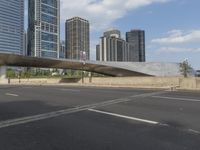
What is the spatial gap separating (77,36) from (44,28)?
1873 cm

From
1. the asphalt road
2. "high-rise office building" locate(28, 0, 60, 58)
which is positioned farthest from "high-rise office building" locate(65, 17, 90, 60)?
the asphalt road

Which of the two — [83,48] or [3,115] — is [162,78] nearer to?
[3,115]

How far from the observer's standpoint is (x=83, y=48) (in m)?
171

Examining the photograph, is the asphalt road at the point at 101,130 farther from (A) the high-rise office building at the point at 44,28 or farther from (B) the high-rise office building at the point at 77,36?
(B) the high-rise office building at the point at 77,36

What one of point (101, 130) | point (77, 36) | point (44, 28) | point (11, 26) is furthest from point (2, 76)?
point (77, 36)

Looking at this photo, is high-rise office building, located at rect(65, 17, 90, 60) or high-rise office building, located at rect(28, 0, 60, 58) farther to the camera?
high-rise office building, located at rect(65, 17, 90, 60)

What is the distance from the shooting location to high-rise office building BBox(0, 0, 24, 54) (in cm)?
13300

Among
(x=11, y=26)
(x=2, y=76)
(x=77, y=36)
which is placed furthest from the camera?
(x=77, y=36)

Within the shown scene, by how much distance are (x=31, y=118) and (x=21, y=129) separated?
2.06 metres

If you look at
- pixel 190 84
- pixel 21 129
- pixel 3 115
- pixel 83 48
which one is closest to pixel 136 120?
pixel 21 129

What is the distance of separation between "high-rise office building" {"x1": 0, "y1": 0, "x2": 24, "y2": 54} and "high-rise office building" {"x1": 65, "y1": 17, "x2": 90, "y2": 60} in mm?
30231

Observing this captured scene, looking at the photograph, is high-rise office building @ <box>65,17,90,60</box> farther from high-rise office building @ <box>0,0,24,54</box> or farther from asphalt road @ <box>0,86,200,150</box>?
asphalt road @ <box>0,86,200,150</box>

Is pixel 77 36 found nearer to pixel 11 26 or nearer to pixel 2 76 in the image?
pixel 11 26

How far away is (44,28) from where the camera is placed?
168 m
